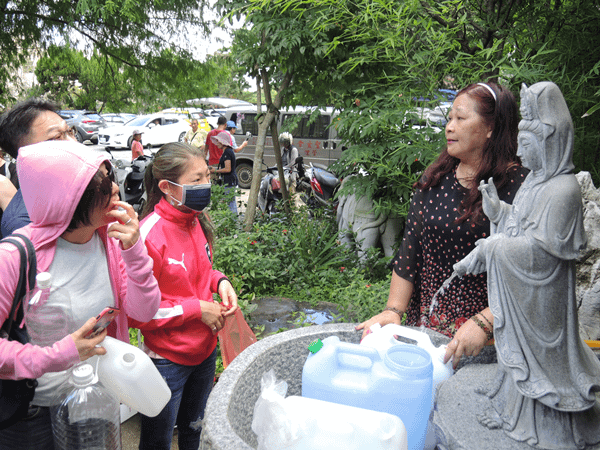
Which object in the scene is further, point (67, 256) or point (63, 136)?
point (63, 136)

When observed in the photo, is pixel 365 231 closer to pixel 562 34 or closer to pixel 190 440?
pixel 562 34

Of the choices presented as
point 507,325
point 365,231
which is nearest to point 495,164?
point 507,325

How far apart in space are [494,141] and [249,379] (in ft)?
4.34

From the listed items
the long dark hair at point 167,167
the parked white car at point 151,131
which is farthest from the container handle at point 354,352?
the parked white car at point 151,131

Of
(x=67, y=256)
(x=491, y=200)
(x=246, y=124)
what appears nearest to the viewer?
(x=491, y=200)

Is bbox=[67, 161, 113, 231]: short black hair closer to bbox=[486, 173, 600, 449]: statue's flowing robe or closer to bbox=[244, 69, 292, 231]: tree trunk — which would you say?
bbox=[486, 173, 600, 449]: statue's flowing robe

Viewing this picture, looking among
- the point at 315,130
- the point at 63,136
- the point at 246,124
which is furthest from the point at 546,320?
the point at 246,124

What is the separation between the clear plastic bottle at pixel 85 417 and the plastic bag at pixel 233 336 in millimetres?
864

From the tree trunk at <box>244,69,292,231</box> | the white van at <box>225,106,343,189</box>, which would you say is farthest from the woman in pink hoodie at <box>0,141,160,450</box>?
the white van at <box>225,106,343,189</box>

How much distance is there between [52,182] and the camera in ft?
5.06

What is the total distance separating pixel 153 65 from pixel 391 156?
4.13 m

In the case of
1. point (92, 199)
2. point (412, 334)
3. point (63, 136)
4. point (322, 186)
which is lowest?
point (322, 186)

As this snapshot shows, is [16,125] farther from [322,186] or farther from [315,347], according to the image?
[322,186]

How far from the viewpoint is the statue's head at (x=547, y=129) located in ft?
4.10
